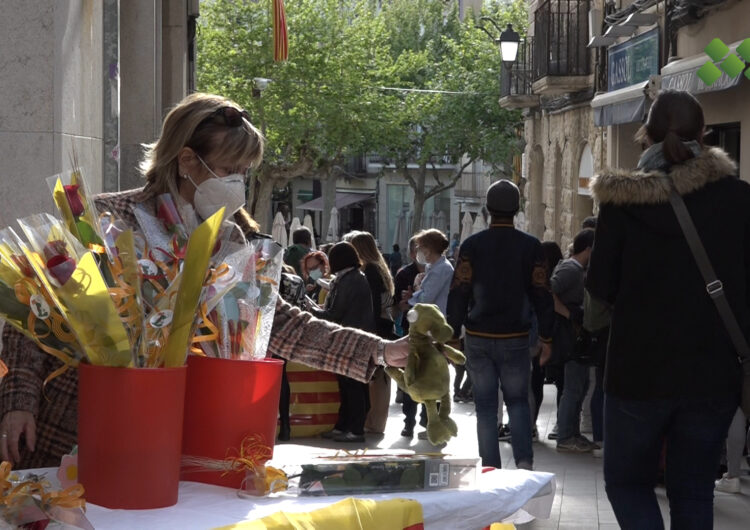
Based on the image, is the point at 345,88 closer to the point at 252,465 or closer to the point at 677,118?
the point at 677,118

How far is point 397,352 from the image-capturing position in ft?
10.8

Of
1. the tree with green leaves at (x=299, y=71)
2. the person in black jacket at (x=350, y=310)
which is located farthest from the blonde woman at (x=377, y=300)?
the tree with green leaves at (x=299, y=71)

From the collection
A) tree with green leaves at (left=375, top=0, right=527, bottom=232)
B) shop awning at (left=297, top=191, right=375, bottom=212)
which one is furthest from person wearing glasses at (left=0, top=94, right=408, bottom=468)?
shop awning at (left=297, top=191, right=375, bottom=212)

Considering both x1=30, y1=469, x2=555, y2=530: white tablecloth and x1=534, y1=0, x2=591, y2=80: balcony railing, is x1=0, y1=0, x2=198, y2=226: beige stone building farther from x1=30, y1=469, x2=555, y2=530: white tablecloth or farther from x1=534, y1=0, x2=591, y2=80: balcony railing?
x1=534, y1=0, x2=591, y2=80: balcony railing

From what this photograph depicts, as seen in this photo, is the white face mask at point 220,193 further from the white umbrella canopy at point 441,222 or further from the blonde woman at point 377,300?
the white umbrella canopy at point 441,222

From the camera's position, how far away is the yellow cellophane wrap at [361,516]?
2.65 m

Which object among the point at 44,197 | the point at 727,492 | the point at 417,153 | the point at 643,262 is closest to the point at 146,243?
the point at 643,262

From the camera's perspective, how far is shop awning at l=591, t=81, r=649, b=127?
595 inches

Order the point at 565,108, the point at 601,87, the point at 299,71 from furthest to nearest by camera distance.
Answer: the point at 299,71, the point at 565,108, the point at 601,87

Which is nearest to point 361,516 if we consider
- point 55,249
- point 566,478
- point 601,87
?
point 55,249

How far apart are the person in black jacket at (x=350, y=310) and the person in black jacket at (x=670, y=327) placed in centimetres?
588

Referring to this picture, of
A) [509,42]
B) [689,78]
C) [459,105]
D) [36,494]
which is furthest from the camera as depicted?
[459,105]

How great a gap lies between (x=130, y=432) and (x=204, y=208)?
38.7 inches

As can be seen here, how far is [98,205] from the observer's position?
327 centimetres
